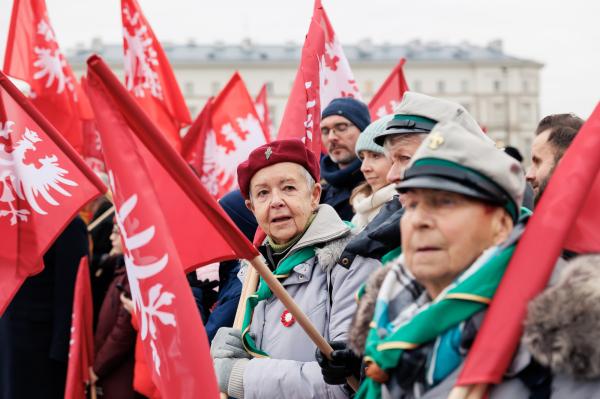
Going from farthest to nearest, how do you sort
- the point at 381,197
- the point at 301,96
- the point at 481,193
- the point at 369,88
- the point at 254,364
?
the point at 369,88 < the point at 301,96 < the point at 381,197 < the point at 254,364 < the point at 481,193

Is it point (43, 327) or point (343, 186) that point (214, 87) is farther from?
point (343, 186)

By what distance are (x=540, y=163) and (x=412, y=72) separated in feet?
272

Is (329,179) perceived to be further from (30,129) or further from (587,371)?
(587,371)

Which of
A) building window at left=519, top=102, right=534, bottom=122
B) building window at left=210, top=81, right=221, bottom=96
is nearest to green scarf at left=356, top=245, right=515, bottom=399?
building window at left=210, top=81, right=221, bottom=96

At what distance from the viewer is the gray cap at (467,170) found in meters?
2.17

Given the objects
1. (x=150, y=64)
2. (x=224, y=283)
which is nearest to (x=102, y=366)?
(x=224, y=283)

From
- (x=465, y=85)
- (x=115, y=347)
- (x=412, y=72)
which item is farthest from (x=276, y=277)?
(x=465, y=85)

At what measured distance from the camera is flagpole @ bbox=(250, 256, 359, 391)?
2762 mm

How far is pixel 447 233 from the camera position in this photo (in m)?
2.20

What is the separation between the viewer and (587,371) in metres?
1.99

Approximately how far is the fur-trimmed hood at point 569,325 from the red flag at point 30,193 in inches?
88.5

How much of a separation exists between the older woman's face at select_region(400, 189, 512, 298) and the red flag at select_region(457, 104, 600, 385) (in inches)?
3.6

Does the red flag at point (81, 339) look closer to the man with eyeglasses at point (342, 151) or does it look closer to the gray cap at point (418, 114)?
the man with eyeglasses at point (342, 151)

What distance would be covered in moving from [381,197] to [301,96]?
1110 mm
